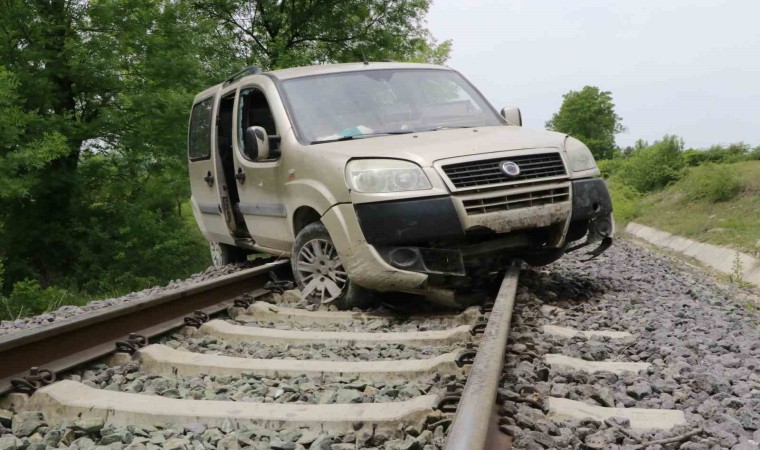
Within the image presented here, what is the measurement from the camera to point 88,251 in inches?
739

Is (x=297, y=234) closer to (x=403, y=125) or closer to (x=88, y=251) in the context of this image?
(x=403, y=125)

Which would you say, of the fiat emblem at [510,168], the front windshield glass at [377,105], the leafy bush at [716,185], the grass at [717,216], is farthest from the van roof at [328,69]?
the leafy bush at [716,185]

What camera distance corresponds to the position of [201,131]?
8.22m

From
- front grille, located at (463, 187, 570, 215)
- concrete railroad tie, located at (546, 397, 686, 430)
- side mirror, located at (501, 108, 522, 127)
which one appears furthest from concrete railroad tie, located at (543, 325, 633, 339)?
side mirror, located at (501, 108, 522, 127)

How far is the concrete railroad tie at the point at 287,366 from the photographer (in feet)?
10.8

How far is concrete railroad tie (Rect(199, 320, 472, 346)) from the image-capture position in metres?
3.99

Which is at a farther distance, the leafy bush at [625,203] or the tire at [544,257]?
the leafy bush at [625,203]

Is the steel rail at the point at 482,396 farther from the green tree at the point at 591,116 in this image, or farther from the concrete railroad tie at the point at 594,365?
the green tree at the point at 591,116

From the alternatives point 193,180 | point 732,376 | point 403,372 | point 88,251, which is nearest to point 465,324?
point 403,372

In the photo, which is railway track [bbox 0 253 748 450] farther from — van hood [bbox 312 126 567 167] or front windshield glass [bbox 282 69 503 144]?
front windshield glass [bbox 282 69 503 144]

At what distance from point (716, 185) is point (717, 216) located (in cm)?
179

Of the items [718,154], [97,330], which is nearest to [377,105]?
[97,330]

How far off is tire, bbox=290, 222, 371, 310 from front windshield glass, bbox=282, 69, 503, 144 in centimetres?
77

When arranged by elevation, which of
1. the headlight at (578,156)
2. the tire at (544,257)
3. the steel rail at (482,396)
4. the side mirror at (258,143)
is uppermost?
the side mirror at (258,143)
